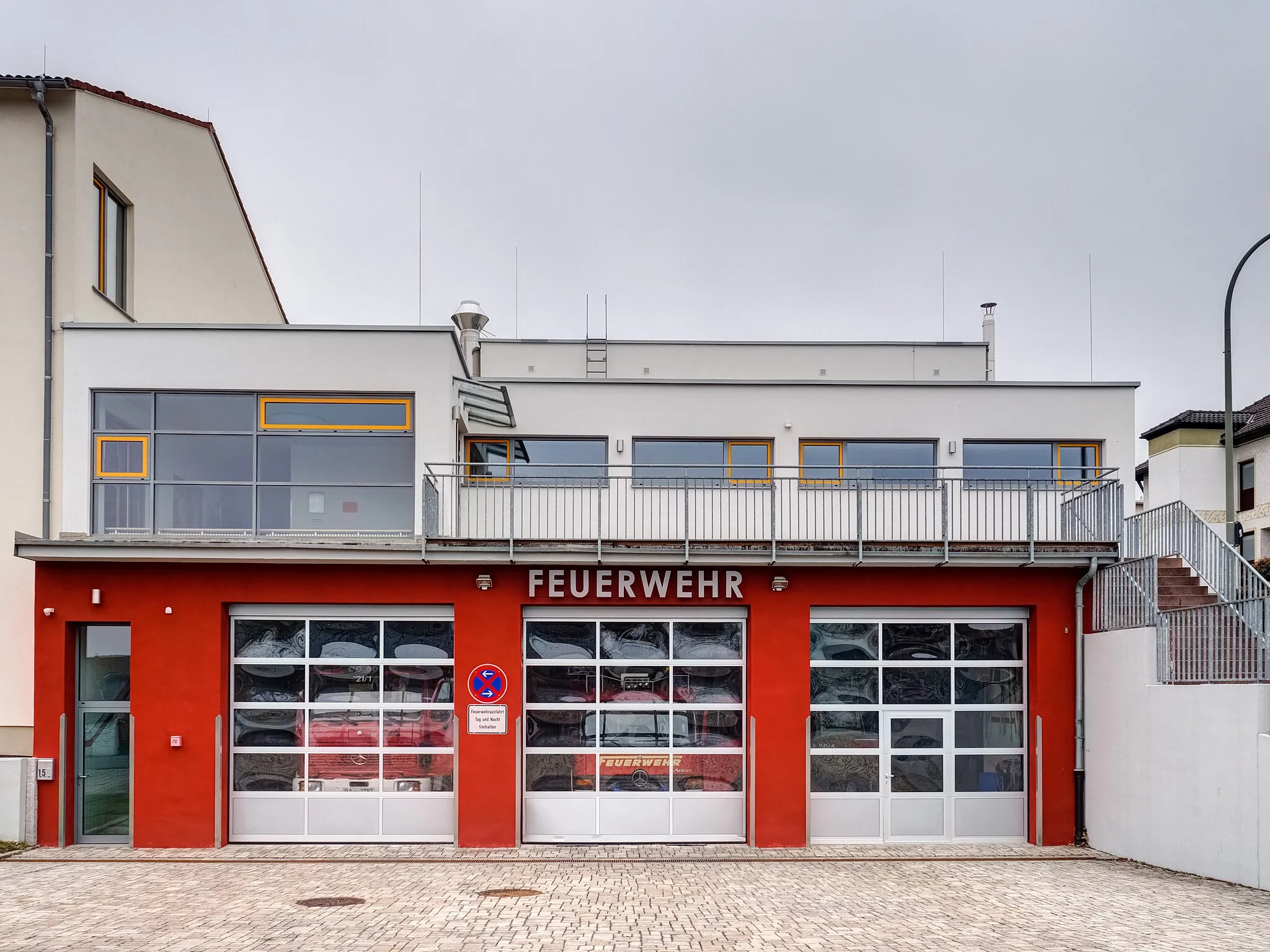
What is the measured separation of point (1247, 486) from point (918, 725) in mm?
29525

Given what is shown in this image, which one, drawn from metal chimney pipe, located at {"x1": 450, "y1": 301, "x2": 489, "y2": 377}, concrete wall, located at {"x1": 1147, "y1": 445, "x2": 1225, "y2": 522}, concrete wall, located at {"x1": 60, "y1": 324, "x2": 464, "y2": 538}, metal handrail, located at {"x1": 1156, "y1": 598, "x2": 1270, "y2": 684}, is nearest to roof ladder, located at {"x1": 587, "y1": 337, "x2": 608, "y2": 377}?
metal chimney pipe, located at {"x1": 450, "y1": 301, "x2": 489, "y2": 377}

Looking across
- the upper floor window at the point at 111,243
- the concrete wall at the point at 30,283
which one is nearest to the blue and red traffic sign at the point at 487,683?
the concrete wall at the point at 30,283

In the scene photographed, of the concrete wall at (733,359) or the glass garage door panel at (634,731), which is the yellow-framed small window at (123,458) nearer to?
the glass garage door panel at (634,731)

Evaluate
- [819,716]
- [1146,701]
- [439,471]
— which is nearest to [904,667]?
[819,716]

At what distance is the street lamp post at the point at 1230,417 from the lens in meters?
15.1

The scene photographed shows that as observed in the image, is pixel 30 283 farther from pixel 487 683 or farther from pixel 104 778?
pixel 487 683

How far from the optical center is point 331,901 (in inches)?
444

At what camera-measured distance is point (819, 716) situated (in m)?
14.8

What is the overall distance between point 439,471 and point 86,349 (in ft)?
16.4

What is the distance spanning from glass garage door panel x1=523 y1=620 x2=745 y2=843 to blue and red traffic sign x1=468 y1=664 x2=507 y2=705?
0.43m

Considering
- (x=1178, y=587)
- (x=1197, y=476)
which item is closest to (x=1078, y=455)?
(x=1178, y=587)

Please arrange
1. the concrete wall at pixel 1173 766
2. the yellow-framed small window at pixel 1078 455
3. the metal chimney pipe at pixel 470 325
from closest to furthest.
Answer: the concrete wall at pixel 1173 766, the yellow-framed small window at pixel 1078 455, the metal chimney pipe at pixel 470 325

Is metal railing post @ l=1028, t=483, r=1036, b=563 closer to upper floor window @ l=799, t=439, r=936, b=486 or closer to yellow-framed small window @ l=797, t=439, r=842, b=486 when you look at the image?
upper floor window @ l=799, t=439, r=936, b=486

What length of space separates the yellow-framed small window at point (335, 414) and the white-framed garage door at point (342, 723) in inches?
96.0
